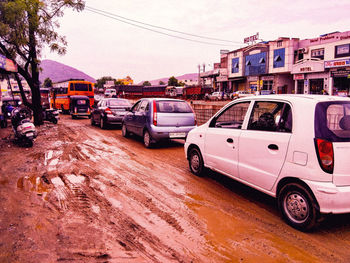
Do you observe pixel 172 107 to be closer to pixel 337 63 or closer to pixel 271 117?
pixel 271 117

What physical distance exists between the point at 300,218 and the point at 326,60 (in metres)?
36.9

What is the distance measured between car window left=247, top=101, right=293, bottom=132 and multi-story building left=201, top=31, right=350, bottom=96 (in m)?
26.0

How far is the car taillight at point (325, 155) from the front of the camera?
122 inches

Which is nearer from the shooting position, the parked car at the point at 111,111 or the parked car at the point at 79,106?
the parked car at the point at 111,111

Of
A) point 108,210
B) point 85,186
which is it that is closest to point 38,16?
point 85,186

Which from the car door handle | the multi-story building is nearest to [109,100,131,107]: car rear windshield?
the car door handle

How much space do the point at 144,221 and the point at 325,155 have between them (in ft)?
7.97

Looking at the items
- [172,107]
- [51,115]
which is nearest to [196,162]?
[172,107]

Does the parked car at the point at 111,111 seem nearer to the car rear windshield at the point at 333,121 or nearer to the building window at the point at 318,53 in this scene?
the car rear windshield at the point at 333,121

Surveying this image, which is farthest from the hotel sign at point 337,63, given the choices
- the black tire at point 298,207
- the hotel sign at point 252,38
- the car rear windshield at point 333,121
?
the black tire at point 298,207

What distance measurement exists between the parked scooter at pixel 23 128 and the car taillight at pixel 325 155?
351 inches

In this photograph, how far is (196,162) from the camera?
5.84 metres

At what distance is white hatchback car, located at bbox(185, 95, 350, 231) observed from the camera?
3.10 meters

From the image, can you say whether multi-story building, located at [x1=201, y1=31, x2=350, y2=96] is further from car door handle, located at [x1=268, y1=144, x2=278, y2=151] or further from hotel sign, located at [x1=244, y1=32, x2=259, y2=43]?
car door handle, located at [x1=268, y1=144, x2=278, y2=151]
